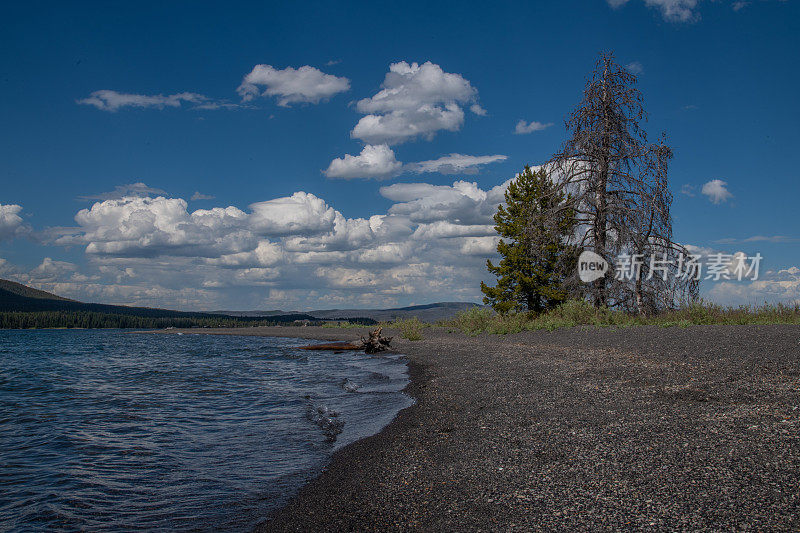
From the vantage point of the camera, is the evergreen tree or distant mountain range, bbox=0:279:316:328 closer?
the evergreen tree

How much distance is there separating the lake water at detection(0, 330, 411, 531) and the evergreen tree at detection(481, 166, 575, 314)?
12.7m

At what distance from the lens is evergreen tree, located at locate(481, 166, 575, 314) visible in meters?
26.2

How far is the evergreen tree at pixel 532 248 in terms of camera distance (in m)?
26.2

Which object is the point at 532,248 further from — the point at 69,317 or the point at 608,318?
the point at 69,317

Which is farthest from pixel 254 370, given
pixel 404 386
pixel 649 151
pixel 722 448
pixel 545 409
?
pixel 649 151

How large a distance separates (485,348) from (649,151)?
1342cm

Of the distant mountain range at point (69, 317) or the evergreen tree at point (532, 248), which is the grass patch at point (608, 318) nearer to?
the evergreen tree at point (532, 248)

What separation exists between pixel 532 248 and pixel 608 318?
7017 millimetres

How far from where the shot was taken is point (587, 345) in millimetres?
15977

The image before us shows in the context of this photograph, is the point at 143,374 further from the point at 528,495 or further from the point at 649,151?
the point at 649,151

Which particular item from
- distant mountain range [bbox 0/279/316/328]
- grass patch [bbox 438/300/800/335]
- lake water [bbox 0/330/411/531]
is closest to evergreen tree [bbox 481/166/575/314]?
grass patch [bbox 438/300/800/335]

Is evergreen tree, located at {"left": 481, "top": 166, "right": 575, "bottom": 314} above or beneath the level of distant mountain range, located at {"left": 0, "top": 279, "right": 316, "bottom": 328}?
above

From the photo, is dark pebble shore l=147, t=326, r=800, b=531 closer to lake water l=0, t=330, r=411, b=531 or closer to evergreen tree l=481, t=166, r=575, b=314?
lake water l=0, t=330, r=411, b=531

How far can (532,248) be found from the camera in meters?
26.9
